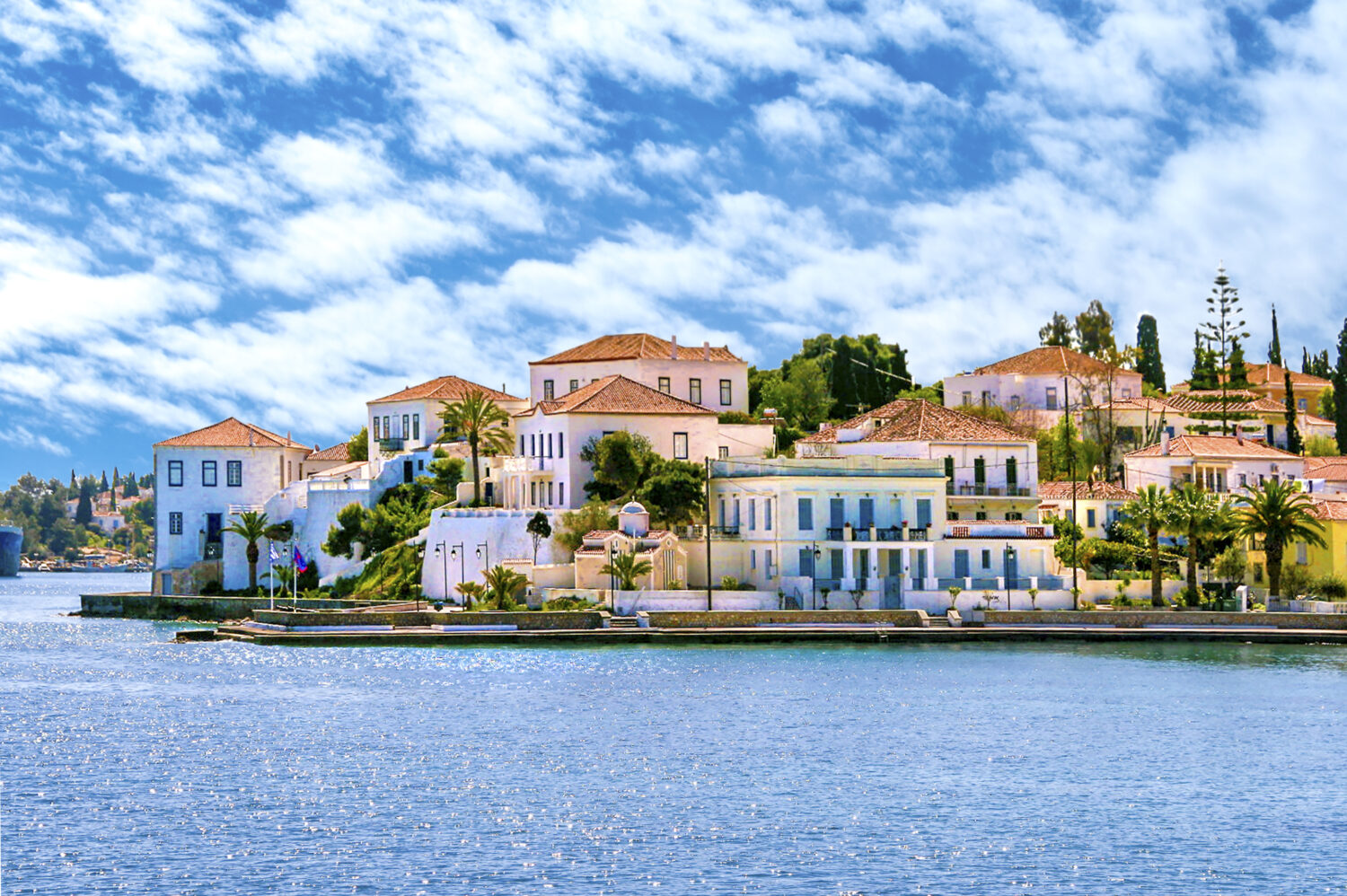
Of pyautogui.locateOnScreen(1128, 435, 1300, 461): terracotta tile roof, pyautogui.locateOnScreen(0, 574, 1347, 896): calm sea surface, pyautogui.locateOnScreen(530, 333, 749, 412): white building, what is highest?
pyautogui.locateOnScreen(530, 333, 749, 412): white building

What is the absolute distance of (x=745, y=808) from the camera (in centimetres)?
3750

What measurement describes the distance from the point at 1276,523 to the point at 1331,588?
15.2 ft

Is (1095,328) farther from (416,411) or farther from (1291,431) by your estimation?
(416,411)

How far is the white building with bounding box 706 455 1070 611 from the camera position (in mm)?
72500

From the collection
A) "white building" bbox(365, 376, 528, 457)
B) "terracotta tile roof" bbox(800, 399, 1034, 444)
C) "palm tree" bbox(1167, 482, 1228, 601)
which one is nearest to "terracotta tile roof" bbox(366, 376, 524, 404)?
"white building" bbox(365, 376, 528, 457)

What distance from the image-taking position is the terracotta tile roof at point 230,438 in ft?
317

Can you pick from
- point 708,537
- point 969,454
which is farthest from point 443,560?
point 969,454

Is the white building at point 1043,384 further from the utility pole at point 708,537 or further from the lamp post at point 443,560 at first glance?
the lamp post at point 443,560

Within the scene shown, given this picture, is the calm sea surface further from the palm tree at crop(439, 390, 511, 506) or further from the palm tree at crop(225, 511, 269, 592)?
the palm tree at crop(225, 511, 269, 592)

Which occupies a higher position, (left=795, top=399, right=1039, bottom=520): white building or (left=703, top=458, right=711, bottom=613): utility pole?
(left=795, top=399, right=1039, bottom=520): white building

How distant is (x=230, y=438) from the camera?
97438 millimetres

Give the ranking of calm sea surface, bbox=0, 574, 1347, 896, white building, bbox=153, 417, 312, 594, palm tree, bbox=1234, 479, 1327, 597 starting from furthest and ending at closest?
white building, bbox=153, 417, 312, 594, palm tree, bbox=1234, 479, 1327, 597, calm sea surface, bbox=0, 574, 1347, 896

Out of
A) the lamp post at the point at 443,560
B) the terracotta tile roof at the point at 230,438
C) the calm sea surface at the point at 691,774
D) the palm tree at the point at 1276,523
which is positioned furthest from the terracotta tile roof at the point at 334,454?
the palm tree at the point at 1276,523

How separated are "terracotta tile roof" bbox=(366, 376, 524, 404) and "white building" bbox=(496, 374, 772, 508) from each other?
326 inches
